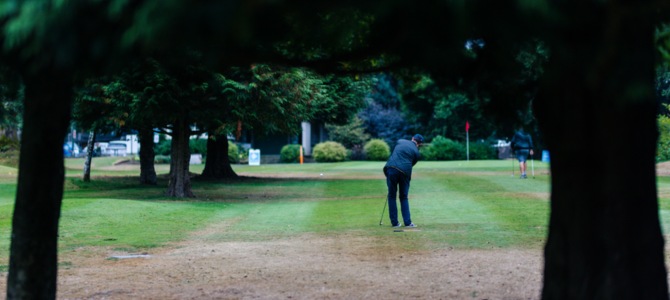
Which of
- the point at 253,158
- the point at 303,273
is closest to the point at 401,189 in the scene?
the point at 303,273

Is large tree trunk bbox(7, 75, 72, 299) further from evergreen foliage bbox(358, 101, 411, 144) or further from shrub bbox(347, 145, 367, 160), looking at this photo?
evergreen foliage bbox(358, 101, 411, 144)

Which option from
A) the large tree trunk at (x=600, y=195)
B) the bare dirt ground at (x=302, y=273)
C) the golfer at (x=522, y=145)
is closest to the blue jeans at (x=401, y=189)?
the bare dirt ground at (x=302, y=273)

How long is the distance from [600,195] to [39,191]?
12.2 ft

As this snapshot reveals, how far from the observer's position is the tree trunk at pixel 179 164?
18.5m

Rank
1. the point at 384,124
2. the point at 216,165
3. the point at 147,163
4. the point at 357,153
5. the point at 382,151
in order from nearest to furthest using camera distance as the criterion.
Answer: the point at 147,163
the point at 216,165
the point at 382,151
the point at 357,153
the point at 384,124

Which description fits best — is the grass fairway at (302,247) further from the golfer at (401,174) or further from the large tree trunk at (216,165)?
the large tree trunk at (216,165)

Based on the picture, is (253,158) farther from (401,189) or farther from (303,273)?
(303,273)

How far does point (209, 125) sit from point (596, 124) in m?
15.2

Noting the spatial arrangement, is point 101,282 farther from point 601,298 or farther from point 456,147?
point 456,147

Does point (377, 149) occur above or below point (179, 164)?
above

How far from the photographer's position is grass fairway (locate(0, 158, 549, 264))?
10.7 meters

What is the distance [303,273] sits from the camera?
7.55 m

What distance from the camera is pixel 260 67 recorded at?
16156 millimetres

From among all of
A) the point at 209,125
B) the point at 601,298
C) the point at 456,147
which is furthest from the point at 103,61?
the point at 456,147
